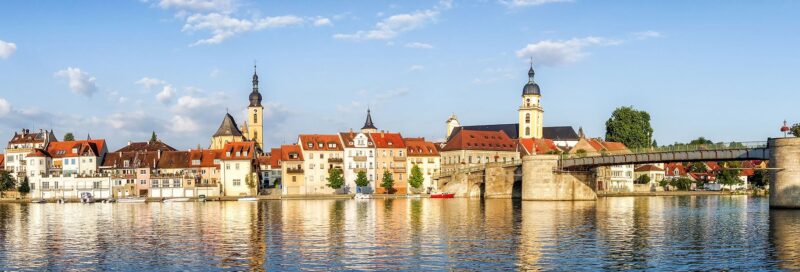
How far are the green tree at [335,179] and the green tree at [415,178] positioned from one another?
12750 mm

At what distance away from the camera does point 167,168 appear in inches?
6014

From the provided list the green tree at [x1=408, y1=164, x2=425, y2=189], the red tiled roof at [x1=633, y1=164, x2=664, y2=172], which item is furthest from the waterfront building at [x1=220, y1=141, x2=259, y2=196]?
the red tiled roof at [x1=633, y1=164, x2=664, y2=172]

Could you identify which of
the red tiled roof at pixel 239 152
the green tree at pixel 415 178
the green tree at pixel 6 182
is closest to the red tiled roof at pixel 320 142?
the red tiled roof at pixel 239 152

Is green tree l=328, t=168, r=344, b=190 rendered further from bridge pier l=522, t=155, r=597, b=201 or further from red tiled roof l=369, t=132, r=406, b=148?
bridge pier l=522, t=155, r=597, b=201

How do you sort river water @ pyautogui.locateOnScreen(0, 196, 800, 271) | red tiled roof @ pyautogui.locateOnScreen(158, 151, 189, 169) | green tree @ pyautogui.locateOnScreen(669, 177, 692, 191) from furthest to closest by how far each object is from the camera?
green tree @ pyautogui.locateOnScreen(669, 177, 692, 191) → red tiled roof @ pyautogui.locateOnScreen(158, 151, 189, 169) → river water @ pyautogui.locateOnScreen(0, 196, 800, 271)

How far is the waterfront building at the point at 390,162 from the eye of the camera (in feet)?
521

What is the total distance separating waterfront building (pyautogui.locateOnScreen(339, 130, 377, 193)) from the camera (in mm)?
157250

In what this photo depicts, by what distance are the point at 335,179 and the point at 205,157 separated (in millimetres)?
23362

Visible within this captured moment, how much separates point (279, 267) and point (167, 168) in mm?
117125

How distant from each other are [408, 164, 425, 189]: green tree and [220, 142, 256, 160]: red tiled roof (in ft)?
90.5

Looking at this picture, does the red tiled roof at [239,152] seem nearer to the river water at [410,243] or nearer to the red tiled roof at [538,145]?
the red tiled roof at [538,145]

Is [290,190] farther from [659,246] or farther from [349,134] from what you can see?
[659,246]

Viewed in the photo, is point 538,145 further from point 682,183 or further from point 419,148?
point 419,148

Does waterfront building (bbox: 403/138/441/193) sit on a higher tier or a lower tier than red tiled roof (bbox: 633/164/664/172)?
higher
